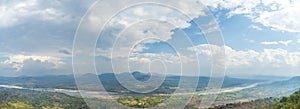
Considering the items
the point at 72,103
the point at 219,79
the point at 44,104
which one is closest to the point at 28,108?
the point at 44,104

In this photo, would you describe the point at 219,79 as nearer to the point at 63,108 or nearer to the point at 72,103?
the point at 63,108

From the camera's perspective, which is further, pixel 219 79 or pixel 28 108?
pixel 28 108

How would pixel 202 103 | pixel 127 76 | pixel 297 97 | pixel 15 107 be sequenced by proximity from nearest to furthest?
pixel 127 76 → pixel 297 97 → pixel 15 107 → pixel 202 103

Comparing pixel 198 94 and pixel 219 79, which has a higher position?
pixel 198 94

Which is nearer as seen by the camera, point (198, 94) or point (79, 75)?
point (79, 75)

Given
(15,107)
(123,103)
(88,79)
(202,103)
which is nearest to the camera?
(88,79)

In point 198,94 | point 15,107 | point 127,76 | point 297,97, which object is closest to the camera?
point 127,76

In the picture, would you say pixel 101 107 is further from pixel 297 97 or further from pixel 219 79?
pixel 219 79

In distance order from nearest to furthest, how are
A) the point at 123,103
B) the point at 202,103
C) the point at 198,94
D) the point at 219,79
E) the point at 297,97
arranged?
the point at 219,79 < the point at 297,97 < the point at 123,103 < the point at 202,103 < the point at 198,94

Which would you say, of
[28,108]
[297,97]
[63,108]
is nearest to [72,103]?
[63,108]
